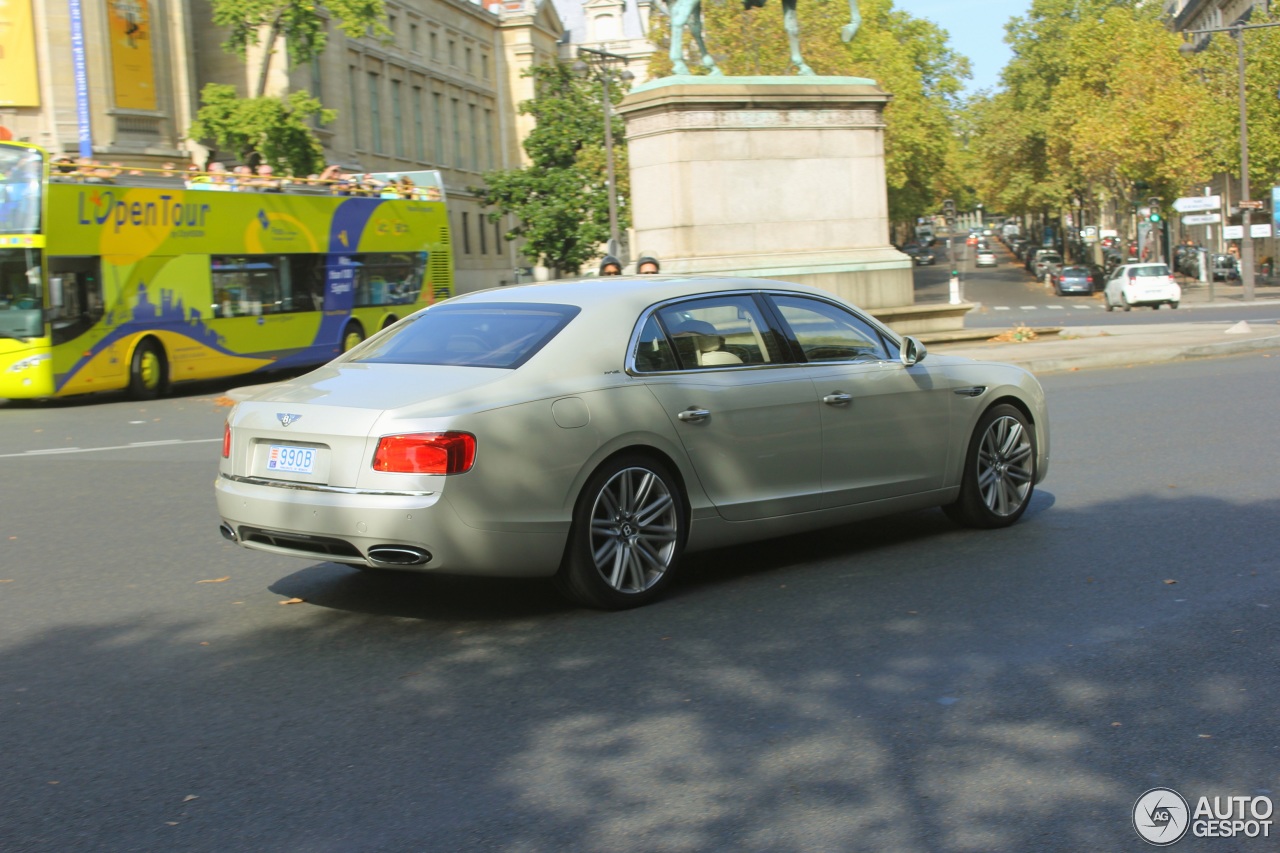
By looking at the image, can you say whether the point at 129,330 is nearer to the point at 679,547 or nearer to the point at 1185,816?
the point at 679,547

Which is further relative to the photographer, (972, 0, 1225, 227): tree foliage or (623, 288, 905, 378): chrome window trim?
(972, 0, 1225, 227): tree foliage

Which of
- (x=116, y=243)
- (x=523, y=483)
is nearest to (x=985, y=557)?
(x=523, y=483)

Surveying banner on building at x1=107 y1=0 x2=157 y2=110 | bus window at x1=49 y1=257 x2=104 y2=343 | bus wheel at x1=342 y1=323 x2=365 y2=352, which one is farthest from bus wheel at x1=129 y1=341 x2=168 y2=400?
banner on building at x1=107 y1=0 x2=157 y2=110

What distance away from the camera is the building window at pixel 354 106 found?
220 feet

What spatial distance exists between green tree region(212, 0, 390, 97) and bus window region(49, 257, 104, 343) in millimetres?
22820

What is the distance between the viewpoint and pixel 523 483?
243 inches

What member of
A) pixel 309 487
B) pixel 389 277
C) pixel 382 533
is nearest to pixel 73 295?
pixel 389 277

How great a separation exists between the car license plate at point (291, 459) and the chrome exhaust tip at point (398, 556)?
0.48m

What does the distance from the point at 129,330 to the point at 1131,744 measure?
20.7 meters

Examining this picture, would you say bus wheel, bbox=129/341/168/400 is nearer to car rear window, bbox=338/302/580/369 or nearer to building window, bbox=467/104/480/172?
car rear window, bbox=338/302/580/369

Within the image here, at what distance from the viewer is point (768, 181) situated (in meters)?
20.2

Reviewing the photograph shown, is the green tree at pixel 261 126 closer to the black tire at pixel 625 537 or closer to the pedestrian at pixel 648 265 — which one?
the pedestrian at pixel 648 265

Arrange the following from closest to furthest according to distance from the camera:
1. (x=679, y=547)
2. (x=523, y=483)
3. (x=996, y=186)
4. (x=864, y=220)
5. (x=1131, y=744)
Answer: (x=1131, y=744) → (x=523, y=483) → (x=679, y=547) → (x=864, y=220) → (x=996, y=186)

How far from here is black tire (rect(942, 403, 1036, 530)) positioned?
8352 mm
